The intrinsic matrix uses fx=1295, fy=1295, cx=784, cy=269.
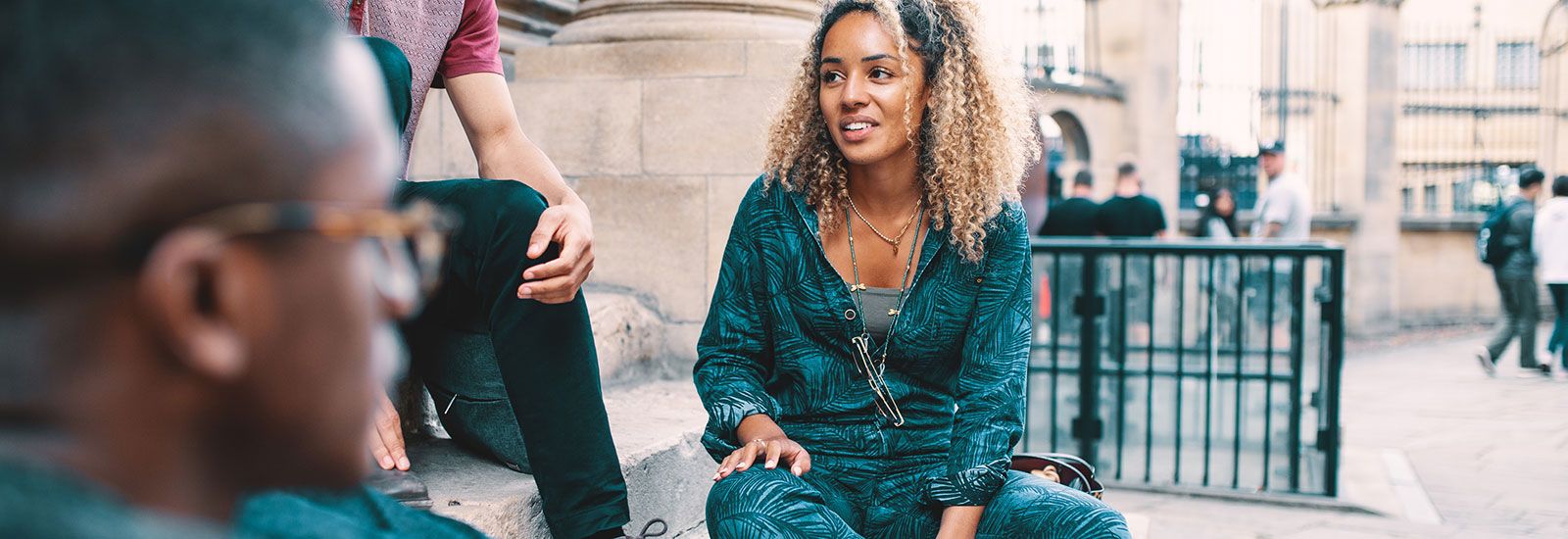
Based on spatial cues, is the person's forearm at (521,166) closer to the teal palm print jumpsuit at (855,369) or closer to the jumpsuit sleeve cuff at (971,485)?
the teal palm print jumpsuit at (855,369)

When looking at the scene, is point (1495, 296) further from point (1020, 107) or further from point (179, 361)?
point (179, 361)

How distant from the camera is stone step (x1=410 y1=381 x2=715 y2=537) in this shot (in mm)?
2482

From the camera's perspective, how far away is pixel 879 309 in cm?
258

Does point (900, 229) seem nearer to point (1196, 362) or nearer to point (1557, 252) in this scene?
point (1196, 362)

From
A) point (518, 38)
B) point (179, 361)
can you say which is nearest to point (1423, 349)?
point (518, 38)

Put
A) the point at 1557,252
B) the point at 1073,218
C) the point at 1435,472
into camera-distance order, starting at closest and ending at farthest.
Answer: the point at 1435,472, the point at 1073,218, the point at 1557,252

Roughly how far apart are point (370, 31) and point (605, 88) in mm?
2073

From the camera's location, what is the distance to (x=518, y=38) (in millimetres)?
5363

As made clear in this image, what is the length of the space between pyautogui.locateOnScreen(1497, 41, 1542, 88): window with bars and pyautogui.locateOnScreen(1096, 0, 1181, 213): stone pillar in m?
9.97

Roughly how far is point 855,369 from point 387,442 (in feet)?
3.00

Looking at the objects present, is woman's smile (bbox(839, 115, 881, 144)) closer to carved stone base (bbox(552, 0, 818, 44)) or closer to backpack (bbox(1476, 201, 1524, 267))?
carved stone base (bbox(552, 0, 818, 44))

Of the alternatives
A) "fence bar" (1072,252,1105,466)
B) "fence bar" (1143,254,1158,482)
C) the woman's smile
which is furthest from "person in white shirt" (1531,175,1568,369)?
the woman's smile

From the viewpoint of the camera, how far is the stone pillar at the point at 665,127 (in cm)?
456

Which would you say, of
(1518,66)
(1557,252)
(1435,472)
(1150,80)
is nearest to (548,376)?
(1435,472)
